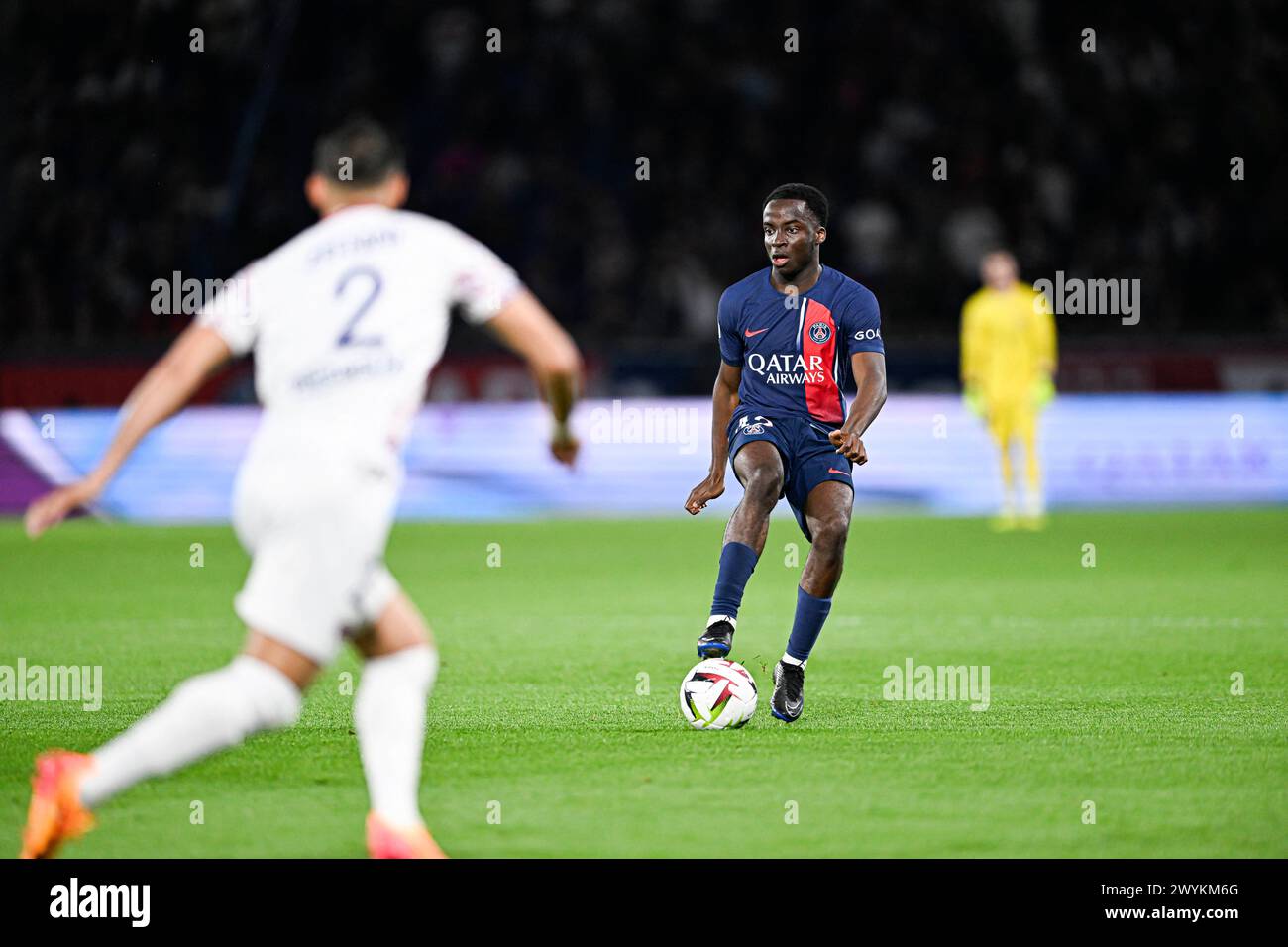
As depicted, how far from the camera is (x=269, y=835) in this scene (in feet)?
18.1

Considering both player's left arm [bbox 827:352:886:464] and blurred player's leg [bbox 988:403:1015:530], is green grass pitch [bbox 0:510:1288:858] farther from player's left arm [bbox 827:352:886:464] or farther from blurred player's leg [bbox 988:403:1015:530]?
blurred player's leg [bbox 988:403:1015:530]

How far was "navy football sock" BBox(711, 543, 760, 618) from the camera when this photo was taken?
748cm

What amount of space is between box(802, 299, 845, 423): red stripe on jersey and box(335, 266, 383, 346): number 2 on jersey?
320 centimetres

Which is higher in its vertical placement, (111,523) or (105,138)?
(105,138)

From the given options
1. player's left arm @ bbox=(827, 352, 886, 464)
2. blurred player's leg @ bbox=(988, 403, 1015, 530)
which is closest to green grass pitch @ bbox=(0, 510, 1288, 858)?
player's left arm @ bbox=(827, 352, 886, 464)

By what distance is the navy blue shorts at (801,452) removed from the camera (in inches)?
298

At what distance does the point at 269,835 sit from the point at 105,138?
56.9 ft

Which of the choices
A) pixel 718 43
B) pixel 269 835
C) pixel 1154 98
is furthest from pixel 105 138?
pixel 269 835

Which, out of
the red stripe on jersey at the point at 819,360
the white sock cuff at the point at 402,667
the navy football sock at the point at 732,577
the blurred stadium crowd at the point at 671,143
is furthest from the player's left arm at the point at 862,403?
the blurred stadium crowd at the point at 671,143

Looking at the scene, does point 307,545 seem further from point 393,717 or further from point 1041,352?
point 1041,352

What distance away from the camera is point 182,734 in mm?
4543

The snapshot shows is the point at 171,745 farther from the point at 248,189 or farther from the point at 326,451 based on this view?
the point at 248,189
